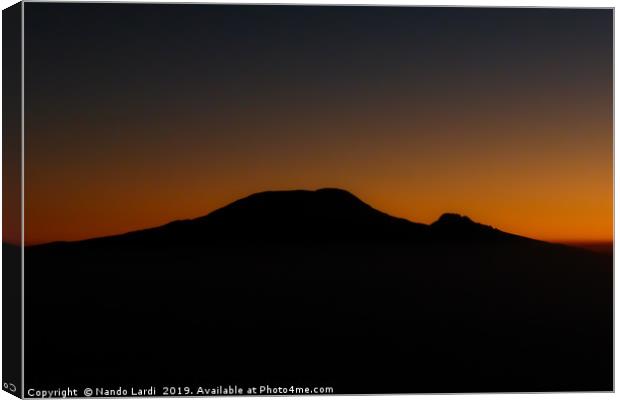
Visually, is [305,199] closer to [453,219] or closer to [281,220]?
[281,220]

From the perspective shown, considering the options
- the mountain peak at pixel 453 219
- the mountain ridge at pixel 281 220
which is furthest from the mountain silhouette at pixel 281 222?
the mountain peak at pixel 453 219

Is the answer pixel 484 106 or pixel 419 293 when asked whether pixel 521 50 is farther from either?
pixel 419 293

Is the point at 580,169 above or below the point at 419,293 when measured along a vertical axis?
above

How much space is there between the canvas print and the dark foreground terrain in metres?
0.02

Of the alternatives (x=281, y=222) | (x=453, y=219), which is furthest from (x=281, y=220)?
(x=453, y=219)

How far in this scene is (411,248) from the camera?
44.5 ft

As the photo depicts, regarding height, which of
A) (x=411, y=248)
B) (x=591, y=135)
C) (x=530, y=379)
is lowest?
(x=530, y=379)

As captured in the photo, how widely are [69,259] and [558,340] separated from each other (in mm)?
4335

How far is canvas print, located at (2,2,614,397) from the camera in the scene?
1317 cm

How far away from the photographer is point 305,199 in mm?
13367

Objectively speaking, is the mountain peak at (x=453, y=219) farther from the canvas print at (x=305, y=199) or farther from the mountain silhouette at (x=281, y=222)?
the mountain silhouette at (x=281, y=222)

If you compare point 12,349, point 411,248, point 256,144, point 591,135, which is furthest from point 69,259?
point 591,135

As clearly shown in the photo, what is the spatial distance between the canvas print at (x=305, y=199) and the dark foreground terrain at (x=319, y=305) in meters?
0.02

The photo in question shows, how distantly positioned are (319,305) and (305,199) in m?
0.92
